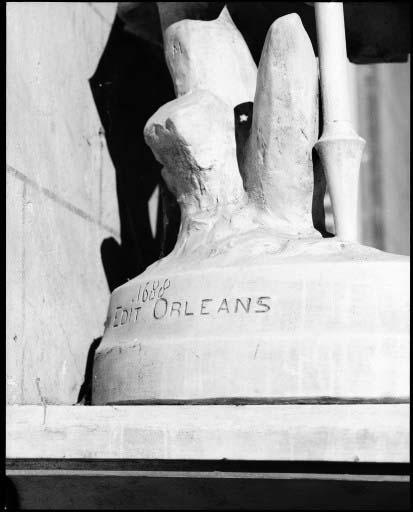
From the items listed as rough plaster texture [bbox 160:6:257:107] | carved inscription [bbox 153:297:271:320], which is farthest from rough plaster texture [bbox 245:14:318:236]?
carved inscription [bbox 153:297:271:320]

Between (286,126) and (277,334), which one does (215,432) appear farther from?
(286,126)

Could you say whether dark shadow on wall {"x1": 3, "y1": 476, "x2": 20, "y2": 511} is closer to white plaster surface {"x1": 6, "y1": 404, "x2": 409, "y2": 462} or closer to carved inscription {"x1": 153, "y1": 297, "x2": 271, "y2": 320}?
white plaster surface {"x1": 6, "y1": 404, "x2": 409, "y2": 462}

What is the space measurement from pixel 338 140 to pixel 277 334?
22.4 inches

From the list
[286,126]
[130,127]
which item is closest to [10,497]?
[286,126]

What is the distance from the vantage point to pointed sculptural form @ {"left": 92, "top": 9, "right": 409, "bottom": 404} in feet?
8.33

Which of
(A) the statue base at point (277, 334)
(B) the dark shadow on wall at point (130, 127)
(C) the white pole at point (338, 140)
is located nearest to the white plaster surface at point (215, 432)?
(A) the statue base at point (277, 334)

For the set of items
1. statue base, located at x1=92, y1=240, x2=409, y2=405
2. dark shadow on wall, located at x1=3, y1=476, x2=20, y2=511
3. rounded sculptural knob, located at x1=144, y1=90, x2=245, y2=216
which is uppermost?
rounded sculptural knob, located at x1=144, y1=90, x2=245, y2=216

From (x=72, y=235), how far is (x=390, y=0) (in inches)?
48.7

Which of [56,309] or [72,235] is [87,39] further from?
[56,309]

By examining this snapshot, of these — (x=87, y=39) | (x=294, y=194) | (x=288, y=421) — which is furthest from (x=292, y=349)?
(x=87, y=39)

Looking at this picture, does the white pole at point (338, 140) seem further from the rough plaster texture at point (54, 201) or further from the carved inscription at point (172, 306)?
the rough plaster texture at point (54, 201)

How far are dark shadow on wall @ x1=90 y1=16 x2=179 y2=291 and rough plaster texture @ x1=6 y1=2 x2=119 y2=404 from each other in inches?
2.1

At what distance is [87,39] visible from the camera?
3646 millimetres

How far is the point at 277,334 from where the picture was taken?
8.45 ft
